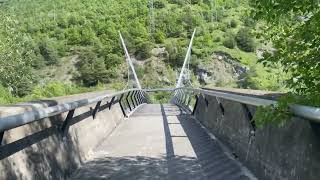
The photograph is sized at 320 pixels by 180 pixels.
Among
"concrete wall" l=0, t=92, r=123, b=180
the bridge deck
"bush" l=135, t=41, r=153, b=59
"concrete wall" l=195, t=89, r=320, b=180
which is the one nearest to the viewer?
"concrete wall" l=195, t=89, r=320, b=180

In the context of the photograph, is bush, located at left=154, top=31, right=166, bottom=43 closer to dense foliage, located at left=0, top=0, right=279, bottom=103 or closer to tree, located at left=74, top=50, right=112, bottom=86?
dense foliage, located at left=0, top=0, right=279, bottom=103

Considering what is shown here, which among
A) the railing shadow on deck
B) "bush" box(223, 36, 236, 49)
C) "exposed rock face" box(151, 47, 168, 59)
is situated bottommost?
the railing shadow on deck

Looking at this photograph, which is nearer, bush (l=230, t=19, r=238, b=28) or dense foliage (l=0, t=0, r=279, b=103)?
dense foliage (l=0, t=0, r=279, b=103)

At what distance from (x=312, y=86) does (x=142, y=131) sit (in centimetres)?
839

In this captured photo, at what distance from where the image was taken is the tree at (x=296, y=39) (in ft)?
16.8

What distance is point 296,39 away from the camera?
17.6 feet

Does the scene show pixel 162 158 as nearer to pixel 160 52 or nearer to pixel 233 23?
pixel 160 52

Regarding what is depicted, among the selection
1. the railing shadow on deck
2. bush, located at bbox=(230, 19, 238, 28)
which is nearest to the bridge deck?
the railing shadow on deck

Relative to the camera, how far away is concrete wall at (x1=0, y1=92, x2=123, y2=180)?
536 centimetres

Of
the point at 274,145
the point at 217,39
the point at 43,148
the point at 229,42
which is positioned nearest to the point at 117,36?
the point at 217,39

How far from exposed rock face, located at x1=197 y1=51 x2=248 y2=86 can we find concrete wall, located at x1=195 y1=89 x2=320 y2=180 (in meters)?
118

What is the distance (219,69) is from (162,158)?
126 meters

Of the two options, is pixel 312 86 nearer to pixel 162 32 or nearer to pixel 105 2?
pixel 162 32

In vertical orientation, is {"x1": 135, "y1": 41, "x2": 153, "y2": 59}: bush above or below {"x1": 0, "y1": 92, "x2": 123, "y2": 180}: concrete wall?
above
